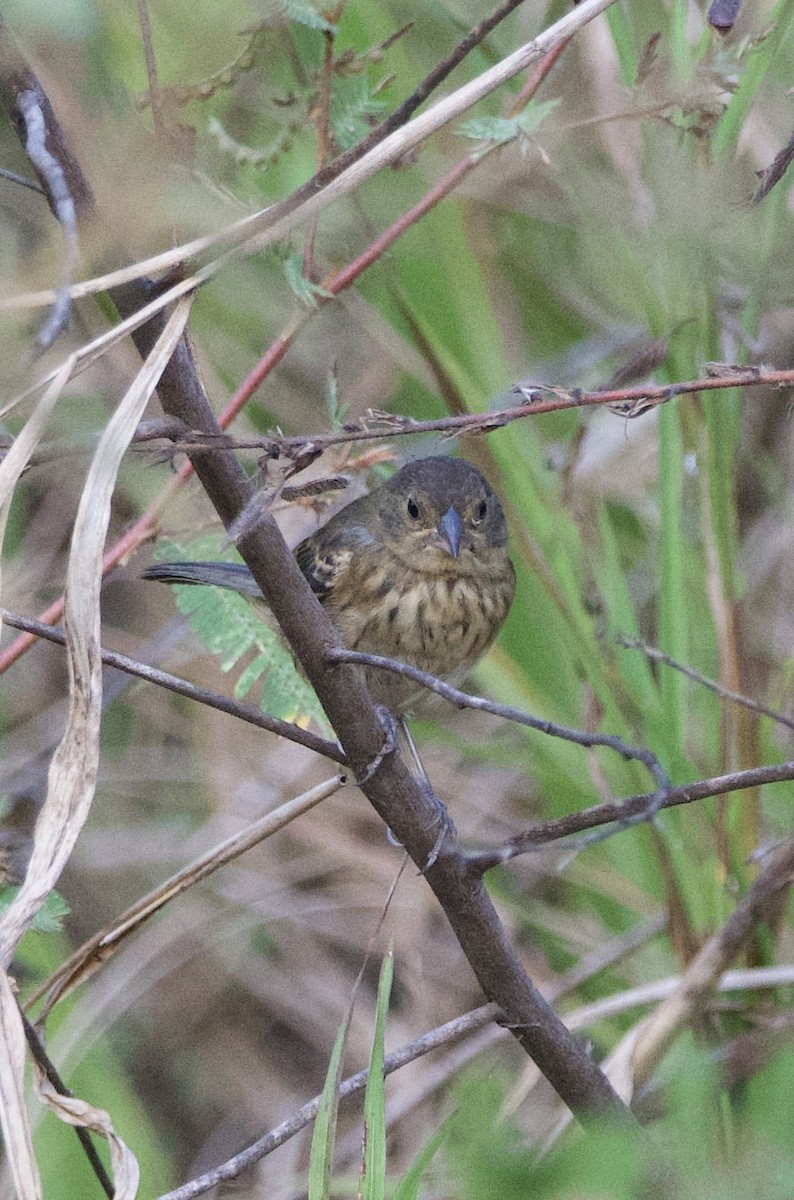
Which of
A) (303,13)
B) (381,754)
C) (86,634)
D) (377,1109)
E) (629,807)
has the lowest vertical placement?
(377,1109)

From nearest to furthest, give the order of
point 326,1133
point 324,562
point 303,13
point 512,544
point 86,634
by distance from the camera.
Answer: point 86,634 < point 326,1133 < point 303,13 < point 324,562 < point 512,544

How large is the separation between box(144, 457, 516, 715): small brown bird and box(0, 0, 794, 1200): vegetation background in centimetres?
10

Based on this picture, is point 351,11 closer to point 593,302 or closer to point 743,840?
point 593,302

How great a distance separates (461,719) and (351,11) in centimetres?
199

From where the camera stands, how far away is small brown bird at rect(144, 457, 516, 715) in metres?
2.99

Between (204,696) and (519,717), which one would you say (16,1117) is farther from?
(519,717)

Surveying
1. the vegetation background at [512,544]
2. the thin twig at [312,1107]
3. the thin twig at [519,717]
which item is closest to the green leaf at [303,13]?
the vegetation background at [512,544]

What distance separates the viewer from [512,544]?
3.29 m

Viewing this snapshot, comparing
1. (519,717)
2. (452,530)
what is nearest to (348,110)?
(452,530)

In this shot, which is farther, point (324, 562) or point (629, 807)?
point (324, 562)

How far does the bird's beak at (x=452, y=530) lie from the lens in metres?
3.01

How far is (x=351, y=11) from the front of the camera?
2705 millimetres

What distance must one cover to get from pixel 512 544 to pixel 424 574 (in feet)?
1.02

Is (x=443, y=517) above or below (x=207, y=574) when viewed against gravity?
above
